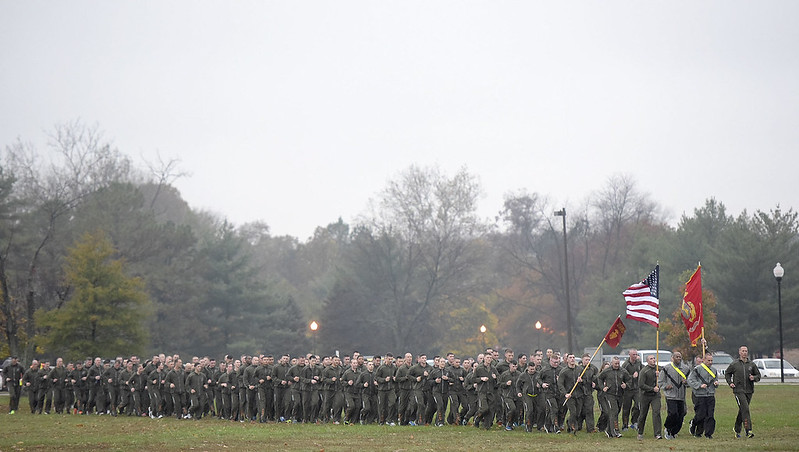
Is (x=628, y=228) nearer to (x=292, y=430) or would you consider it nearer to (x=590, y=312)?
(x=590, y=312)

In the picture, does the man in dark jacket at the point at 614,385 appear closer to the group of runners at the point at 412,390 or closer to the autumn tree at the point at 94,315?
the group of runners at the point at 412,390

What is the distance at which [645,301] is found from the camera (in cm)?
2170

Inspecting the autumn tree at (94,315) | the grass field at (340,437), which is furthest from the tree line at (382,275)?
the grass field at (340,437)

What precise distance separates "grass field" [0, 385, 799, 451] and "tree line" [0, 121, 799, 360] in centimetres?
1796

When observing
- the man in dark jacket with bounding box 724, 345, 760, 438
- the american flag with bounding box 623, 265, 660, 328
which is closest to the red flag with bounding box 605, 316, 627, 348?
the american flag with bounding box 623, 265, 660, 328

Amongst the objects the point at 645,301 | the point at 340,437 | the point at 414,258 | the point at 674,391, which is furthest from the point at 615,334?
the point at 414,258

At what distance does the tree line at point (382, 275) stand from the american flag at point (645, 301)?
832 inches

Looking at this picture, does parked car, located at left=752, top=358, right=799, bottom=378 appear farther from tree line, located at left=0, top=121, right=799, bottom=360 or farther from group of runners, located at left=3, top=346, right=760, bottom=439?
group of runners, located at left=3, top=346, right=760, bottom=439

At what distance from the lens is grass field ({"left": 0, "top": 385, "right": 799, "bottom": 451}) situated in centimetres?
1753

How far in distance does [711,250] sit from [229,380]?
116 ft

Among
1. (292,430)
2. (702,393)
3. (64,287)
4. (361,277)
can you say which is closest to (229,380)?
(292,430)

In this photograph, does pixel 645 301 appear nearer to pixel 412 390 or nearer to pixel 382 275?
pixel 412 390

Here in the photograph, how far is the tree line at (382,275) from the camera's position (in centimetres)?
4538

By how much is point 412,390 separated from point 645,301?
6486 mm
